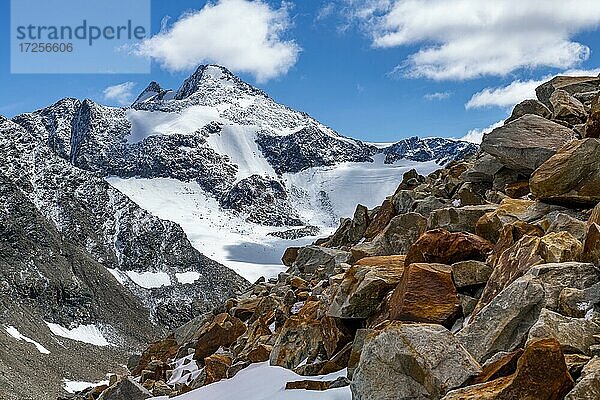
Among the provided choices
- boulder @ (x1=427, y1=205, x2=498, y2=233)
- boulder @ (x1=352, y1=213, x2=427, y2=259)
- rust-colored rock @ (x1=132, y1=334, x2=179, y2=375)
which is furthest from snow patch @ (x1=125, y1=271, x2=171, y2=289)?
boulder @ (x1=427, y1=205, x2=498, y2=233)

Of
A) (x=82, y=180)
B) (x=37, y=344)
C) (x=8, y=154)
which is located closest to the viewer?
(x=37, y=344)

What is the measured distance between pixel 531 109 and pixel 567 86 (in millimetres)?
2974

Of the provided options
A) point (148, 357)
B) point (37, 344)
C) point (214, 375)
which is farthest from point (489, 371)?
point (37, 344)

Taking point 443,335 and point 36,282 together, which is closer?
point 443,335

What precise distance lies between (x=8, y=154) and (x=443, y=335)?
178 metres

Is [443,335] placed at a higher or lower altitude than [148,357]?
higher

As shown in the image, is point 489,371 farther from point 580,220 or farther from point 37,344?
point 37,344

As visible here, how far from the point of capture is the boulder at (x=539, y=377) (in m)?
6.37

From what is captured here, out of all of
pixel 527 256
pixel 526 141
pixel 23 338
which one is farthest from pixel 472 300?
pixel 23 338


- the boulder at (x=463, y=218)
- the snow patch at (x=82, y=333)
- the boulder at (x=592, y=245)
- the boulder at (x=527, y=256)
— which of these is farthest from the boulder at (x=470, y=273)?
the snow patch at (x=82, y=333)

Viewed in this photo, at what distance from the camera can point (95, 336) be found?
12138cm

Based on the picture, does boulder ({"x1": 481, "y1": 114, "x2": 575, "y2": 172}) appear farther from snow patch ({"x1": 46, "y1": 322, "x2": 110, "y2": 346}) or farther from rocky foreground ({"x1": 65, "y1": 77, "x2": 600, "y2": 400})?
snow patch ({"x1": 46, "y1": 322, "x2": 110, "y2": 346})

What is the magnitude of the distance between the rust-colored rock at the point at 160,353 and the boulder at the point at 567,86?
16.8 metres

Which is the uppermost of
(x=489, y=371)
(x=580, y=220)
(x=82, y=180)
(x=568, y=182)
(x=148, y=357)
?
(x=82, y=180)
